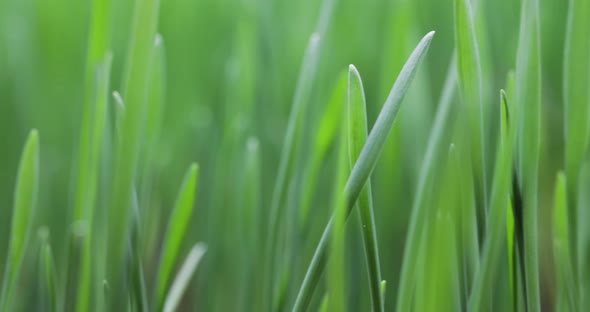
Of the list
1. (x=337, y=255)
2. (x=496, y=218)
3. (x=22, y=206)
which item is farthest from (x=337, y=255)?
(x=22, y=206)

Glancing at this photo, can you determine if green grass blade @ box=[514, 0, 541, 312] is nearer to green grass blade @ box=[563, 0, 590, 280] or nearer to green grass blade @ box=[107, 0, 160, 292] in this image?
green grass blade @ box=[563, 0, 590, 280]

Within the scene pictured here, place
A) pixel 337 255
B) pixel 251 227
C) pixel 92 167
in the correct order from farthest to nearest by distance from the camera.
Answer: pixel 251 227 → pixel 92 167 → pixel 337 255

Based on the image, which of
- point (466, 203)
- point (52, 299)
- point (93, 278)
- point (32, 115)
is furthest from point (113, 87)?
point (466, 203)

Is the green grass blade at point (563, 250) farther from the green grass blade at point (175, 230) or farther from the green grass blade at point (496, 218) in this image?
the green grass blade at point (175, 230)

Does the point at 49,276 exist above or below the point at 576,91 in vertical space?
below

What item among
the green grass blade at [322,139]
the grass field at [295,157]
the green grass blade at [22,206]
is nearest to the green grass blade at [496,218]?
the grass field at [295,157]

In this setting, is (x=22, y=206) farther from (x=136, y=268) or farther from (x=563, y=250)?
(x=563, y=250)

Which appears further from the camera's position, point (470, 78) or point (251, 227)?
point (251, 227)
